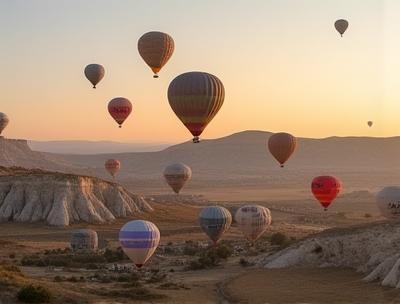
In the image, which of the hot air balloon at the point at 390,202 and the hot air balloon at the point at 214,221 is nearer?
the hot air balloon at the point at 390,202

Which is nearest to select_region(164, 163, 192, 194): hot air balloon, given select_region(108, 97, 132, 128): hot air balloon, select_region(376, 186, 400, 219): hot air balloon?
select_region(108, 97, 132, 128): hot air balloon

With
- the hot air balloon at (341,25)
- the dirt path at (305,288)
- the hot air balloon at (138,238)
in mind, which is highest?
the hot air balloon at (341,25)

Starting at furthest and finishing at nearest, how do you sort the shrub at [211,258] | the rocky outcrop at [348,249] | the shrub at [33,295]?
1. the shrub at [211,258]
2. the rocky outcrop at [348,249]
3. the shrub at [33,295]

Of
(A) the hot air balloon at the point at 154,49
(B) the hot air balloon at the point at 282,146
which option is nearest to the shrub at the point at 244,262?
(A) the hot air balloon at the point at 154,49

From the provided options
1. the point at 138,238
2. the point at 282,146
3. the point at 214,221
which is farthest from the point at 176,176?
the point at 138,238

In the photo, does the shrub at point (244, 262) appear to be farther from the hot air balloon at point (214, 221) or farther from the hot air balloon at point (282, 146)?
the hot air balloon at point (282, 146)

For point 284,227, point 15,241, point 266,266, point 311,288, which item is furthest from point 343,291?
point 284,227
